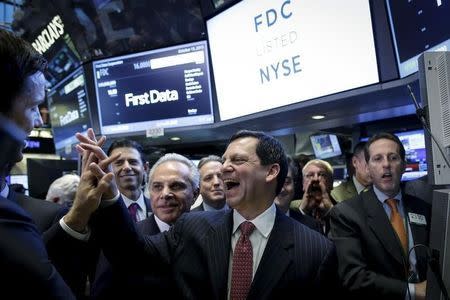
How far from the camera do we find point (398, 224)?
2242 millimetres

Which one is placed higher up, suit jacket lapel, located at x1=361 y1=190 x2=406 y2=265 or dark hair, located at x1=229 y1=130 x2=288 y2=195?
dark hair, located at x1=229 y1=130 x2=288 y2=195

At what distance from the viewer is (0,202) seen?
78 cm

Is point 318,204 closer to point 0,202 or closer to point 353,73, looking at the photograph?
point 353,73

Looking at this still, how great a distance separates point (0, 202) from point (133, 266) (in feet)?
3.24

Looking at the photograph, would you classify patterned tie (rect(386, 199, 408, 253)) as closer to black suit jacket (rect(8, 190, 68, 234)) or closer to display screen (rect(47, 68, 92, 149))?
black suit jacket (rect(8, 190, 68, 234))

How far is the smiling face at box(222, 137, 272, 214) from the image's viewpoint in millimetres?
1877

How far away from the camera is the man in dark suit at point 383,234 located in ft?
6.52

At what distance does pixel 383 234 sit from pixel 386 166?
40 cm

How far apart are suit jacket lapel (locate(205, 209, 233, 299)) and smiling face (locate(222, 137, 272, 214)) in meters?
0.11

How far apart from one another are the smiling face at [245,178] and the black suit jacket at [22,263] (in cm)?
113

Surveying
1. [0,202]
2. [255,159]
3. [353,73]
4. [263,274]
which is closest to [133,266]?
[263,274]

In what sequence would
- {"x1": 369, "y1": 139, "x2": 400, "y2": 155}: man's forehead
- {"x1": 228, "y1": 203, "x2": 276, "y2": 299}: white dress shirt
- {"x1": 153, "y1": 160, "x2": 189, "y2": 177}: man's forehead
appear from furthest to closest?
1. {"x1": 369, "y1": 139, "x2": 400, "y2": 155}: man's forehead
2. {"x1": 153, "y1": 160, "x2": 189, "y2": 177}: man's forehead
3. {"x1": 228, "y1": 203, "x2": 276, "y2": 299}: white dress shirt

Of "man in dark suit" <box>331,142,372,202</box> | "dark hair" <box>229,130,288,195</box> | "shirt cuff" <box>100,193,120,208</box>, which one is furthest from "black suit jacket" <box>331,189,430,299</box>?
"shirt cuff" <box>100,193,120,208</box>

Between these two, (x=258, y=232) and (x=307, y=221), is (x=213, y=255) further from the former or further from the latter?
(x=307, y=221)
